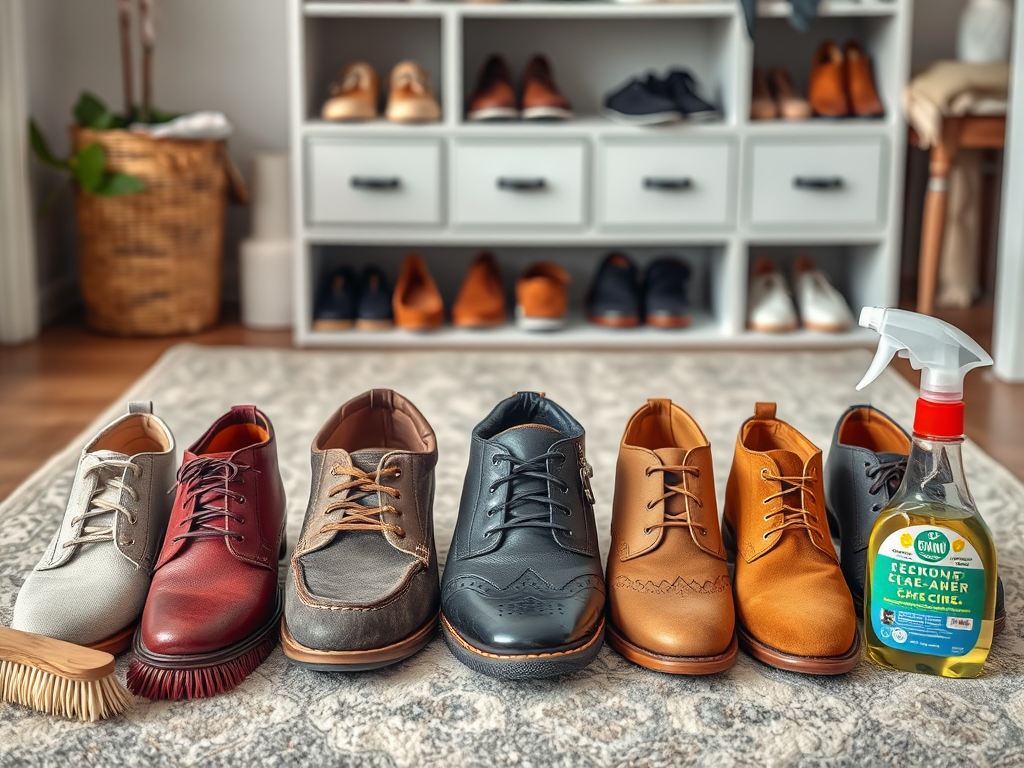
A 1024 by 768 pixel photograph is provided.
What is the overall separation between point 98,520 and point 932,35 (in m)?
2.83

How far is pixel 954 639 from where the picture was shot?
1127 millimetres

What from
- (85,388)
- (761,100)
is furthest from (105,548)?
(761,100)

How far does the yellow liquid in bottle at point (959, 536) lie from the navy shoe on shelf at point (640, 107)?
1793 mm

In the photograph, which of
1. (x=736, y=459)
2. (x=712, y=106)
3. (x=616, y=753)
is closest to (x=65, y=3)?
(x=712, y=106)

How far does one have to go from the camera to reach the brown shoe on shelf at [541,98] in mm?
2789

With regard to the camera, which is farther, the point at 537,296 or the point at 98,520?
the point at 537,296

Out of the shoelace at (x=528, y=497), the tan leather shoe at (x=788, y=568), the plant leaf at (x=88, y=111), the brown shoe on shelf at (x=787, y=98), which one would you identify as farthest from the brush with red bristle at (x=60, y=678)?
the brown shoe on shelf at (x=787, y=98)

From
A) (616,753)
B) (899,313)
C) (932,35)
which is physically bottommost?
(616,753)

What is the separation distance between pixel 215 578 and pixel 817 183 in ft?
6.71

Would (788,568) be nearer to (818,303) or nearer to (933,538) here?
(933,538)

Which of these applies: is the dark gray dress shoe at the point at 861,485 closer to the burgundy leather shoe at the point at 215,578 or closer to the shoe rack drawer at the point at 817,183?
the burgundy leather shoe at the point at 215,578

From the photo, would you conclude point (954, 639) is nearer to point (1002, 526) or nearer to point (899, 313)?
point (899, 313)

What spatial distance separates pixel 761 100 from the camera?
112 inches

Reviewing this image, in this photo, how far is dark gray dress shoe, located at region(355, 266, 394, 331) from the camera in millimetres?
2863
